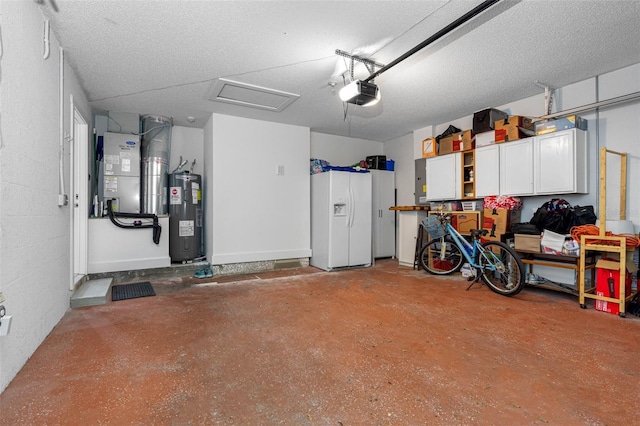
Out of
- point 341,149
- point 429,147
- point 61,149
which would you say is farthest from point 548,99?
point 61,149

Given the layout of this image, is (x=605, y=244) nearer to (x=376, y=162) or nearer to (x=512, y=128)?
(x=512, y=128)

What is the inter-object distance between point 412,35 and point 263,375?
3013 millimetres

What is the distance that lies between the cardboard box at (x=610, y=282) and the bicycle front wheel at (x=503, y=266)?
0.64m

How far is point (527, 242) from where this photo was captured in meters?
3.61

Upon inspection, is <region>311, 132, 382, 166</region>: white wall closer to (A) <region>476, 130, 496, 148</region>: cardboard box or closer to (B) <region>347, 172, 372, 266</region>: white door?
(B) <region>347, 172, 372, 266</region>: white door

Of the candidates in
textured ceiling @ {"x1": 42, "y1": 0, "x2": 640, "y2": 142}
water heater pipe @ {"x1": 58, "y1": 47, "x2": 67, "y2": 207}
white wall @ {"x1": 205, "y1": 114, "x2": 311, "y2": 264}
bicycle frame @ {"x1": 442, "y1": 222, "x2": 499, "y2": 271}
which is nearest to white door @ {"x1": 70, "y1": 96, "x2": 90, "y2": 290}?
textured ceiling @ {"x1": 42, "y1": 0, "x2": 640, "y2": 142}

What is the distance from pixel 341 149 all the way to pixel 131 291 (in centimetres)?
457

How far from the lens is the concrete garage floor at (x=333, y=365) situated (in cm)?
146

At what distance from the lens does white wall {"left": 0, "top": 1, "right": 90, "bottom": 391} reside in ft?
5.48

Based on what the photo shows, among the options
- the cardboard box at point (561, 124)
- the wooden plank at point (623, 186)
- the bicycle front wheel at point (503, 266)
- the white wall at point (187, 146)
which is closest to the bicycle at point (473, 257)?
the bicycle front wheel at point (503, 266)

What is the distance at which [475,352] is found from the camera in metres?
2.08

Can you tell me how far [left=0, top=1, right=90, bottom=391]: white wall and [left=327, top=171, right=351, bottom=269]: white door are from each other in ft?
11.3

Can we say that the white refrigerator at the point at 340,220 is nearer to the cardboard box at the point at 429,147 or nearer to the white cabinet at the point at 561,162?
the cardboard box at the point at 429,147

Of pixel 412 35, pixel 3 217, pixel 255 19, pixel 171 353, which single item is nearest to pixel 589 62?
pixel 412 35
